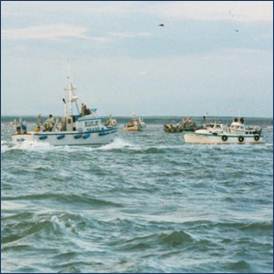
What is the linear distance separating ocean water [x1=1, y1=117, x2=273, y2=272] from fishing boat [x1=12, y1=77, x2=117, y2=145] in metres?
19.9

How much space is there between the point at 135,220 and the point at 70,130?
123 ft

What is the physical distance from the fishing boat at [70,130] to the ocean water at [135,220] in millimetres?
19944

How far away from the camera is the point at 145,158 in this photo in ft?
139

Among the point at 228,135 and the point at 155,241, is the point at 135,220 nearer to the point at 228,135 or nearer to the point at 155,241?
the point at 155,241

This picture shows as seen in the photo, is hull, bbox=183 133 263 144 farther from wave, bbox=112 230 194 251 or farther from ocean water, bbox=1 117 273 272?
wave, bbox=112 230 194 251

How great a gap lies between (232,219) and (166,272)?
5.19 m

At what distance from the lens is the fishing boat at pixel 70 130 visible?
52312mm

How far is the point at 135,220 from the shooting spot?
53.3 ft

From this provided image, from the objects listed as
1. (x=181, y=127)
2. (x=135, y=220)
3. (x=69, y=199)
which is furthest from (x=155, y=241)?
(x=181, y=127)

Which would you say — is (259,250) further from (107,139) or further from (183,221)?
(107,139)

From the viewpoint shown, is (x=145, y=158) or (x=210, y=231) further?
(x=145, y=158)

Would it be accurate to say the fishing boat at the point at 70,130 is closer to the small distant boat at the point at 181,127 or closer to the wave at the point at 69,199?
the wave at the point at 69,199

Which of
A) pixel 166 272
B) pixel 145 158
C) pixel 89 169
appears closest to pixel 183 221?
pixel 166 272

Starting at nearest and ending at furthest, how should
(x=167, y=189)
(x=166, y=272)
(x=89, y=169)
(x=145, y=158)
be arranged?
(x=166, y=272) → (x=167, y=189) → (x=89, y=169) → (x=145, y=158)
